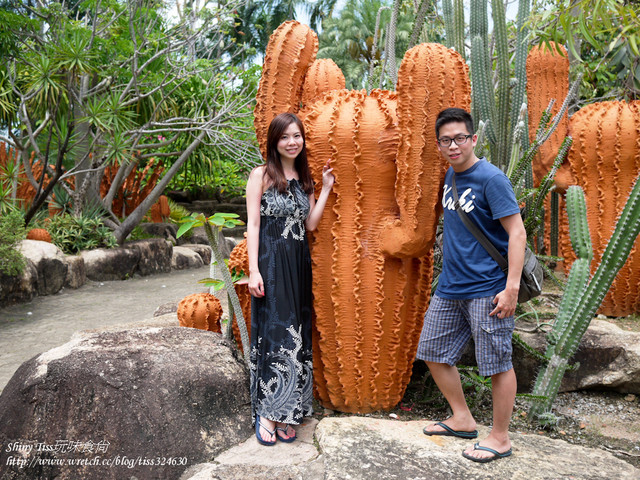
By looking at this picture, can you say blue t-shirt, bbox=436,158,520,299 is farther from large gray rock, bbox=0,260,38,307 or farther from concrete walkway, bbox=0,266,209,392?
large gray rock, bbox=0,260,38,307

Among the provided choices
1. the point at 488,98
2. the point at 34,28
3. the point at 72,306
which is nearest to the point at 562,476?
the point at 488,98

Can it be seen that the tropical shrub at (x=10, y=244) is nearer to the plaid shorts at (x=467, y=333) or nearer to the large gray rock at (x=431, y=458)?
the large gray rock at (x=431, y=458)

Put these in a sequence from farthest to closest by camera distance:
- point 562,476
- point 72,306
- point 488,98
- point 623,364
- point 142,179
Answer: point 142,179 → point 72,306 → point 488,98 → point 623,364 → point 562,476

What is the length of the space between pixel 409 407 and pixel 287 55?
79.7 inches

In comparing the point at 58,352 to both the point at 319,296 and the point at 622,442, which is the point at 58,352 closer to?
the point at 319,296

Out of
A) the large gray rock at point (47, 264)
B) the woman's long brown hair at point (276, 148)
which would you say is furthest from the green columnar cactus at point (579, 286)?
the large gray rock at point (47, 264)

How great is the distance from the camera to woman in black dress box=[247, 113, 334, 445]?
8.09 feet

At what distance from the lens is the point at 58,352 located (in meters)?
2.48

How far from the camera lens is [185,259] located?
9.79 metres

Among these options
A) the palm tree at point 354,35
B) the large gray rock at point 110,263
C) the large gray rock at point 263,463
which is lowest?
the large gray rock at point 263,463

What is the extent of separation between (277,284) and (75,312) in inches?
177

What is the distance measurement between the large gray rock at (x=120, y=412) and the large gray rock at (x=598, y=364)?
5.68ft

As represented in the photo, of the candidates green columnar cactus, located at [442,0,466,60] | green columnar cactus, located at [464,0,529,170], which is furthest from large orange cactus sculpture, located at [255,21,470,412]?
green columnar cactus, located at [442,0,466,60]

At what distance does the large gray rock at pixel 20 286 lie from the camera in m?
6.10
